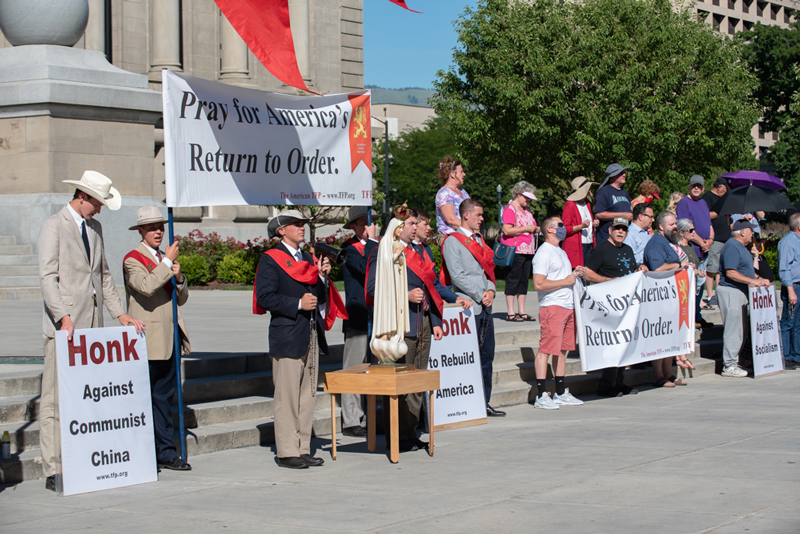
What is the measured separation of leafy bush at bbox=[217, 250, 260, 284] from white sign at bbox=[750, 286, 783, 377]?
40.4ft

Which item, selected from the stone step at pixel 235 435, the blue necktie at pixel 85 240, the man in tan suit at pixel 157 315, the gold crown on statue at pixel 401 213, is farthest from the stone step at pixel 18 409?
the gold crown on statue at pixel 401 213

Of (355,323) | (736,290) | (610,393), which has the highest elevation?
(736,290)

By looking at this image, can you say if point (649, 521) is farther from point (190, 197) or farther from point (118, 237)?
point (118, 237)

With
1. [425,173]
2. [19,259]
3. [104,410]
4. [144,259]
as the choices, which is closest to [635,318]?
[144,259]

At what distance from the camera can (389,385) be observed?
7.85 meters

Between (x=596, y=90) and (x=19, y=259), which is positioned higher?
(x=596, y=90)

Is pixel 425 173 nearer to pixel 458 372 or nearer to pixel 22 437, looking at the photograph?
pixel 458 372

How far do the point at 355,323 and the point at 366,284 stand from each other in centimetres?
76

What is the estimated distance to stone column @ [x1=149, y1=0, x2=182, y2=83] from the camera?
31078mm

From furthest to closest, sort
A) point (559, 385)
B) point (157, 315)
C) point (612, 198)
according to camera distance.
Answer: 1. point (612, 198)
2. point (559, 385)
3. point (157, 315)

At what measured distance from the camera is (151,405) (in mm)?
7359

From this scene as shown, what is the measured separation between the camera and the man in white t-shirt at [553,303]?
10500mm

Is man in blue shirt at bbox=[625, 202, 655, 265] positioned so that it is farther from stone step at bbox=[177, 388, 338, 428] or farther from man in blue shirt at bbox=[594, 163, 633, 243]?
stone step at bbox=[177, 388, 338, 428]

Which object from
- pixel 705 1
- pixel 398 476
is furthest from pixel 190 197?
pixel 705 1
